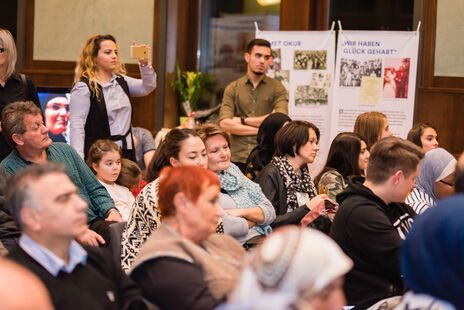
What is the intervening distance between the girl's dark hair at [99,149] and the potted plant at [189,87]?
3005mm

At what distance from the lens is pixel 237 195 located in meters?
4.17

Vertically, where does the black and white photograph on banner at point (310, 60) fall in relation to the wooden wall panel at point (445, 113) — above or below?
above

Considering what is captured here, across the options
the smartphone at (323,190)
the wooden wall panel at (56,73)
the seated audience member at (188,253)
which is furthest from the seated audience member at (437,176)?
the wooden wall panel at (56,73)

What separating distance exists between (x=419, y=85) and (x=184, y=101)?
267 centimetres

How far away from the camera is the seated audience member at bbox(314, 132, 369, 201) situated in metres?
4.86

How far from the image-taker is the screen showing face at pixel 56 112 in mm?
6492

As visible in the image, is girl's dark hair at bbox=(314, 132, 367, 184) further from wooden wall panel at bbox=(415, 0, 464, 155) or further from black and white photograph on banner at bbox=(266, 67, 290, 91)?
wooden wall panel at bbox=(415, 0, 464, 155)

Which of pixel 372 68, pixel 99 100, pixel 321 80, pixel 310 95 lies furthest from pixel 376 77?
pixel 99 100

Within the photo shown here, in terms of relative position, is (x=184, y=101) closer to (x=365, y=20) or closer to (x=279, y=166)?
(x=365, y=20)

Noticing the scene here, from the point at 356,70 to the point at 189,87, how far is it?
2078 millimetres

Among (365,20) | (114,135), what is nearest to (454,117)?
(365,20)

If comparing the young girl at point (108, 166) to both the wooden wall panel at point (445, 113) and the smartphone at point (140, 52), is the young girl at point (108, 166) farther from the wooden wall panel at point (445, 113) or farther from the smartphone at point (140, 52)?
the wooden wall panel at point (445, 113)

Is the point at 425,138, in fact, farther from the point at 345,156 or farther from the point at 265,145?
the point at 265,145

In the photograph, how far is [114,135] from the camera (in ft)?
17.7
